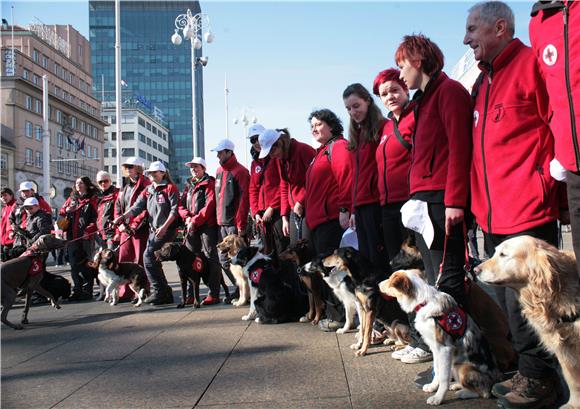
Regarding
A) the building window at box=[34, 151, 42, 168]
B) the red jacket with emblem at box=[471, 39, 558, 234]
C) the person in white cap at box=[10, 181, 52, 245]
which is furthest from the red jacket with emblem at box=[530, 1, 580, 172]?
the building window at box=[34, 151, 42, 168]

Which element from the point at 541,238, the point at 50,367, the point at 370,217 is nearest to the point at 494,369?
the point at 541,238

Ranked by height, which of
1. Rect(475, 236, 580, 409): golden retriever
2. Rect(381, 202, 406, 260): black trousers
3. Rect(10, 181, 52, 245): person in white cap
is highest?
Rect(10, 181, 52, 245): person in white cap

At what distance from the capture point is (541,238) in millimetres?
3018

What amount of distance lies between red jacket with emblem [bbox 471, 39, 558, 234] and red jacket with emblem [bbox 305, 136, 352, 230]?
2.74 m

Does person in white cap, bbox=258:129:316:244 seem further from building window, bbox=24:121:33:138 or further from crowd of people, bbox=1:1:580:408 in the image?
building window, bbox=24:121:33:138

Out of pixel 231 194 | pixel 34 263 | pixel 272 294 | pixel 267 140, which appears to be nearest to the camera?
pixel 267 140

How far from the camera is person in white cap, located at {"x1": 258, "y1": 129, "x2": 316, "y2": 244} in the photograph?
6.64 m

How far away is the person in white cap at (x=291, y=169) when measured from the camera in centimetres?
664

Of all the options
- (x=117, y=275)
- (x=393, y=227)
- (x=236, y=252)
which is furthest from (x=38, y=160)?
(x=393, y=227)

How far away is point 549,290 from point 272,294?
173 inches

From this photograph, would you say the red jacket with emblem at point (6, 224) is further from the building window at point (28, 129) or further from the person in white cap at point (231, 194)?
the building window at point (28, 129)

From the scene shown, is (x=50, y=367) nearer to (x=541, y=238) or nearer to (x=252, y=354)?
(x=252, y=354)

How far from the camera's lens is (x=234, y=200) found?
27.9ft

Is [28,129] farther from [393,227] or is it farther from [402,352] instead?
[402,352]
